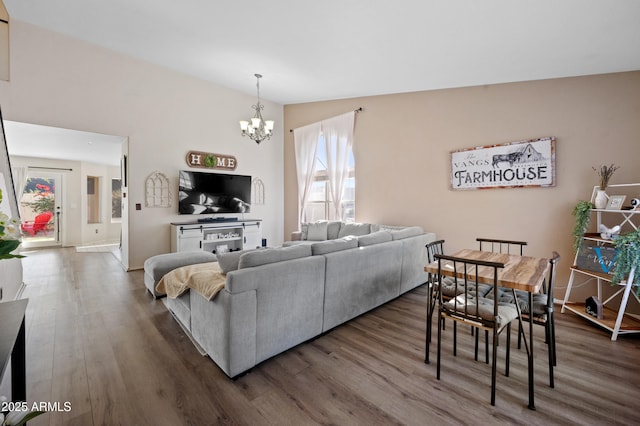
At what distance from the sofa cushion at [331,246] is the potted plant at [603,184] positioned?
2574 mm

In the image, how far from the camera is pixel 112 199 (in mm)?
8156

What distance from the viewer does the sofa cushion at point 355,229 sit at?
15.9 ft

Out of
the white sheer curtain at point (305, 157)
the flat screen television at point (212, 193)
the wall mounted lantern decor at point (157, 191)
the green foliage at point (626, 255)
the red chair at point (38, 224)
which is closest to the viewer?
the green foliage at point (626, 255)

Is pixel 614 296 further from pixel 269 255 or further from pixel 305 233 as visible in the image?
pixel 305 233

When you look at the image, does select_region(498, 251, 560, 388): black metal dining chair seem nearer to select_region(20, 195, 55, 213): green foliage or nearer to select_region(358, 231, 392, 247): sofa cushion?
select_region(358, 231, 392, 247): sofa cushion

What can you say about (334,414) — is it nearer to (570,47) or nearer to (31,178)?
(570,47)

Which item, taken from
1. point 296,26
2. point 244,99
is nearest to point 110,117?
point 244,99

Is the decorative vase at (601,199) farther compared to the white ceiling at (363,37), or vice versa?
the decorative vase at (601,199)

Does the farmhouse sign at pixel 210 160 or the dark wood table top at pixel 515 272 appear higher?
the farmhouse sign at pixel 210 160

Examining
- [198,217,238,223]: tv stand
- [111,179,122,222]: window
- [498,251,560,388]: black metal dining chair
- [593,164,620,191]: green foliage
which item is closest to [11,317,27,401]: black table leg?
[498,251,560,388]: black metal dining chair

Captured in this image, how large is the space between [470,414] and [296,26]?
3777 mm

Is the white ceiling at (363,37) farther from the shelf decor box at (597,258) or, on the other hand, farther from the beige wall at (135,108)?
the shelf decor box at (597,258)

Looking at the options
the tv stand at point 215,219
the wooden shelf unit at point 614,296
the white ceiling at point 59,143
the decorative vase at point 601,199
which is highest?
the white ceiling at point 59,143

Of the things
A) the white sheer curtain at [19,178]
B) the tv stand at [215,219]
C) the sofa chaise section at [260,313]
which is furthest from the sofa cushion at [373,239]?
the white sheer curtain at [19,178]
